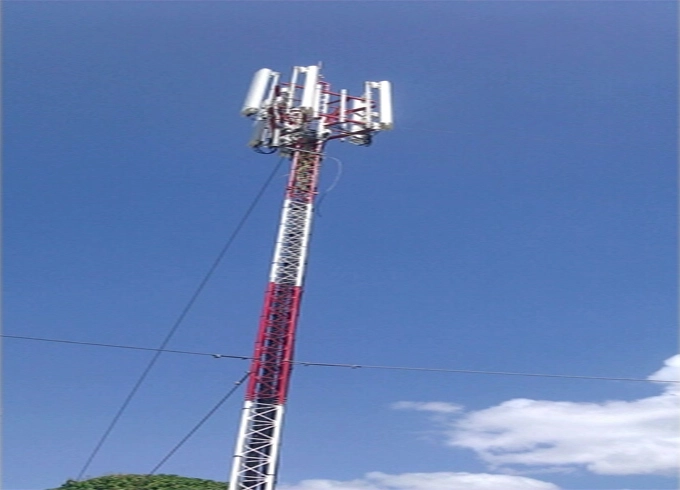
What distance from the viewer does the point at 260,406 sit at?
78.7 ft

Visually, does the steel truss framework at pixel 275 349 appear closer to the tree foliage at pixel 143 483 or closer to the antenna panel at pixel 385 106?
the antenna panel at pixel 385 106

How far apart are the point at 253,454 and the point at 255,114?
13.5m

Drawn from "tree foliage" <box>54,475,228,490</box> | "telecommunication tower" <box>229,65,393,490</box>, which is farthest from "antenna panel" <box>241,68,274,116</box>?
"tree foliage" <box>54,475,228,490</box>

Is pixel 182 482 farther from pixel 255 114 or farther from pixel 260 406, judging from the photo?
pixel 255 114

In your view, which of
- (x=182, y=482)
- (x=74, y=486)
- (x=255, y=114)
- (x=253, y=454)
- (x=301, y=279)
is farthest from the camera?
(x=182, y=482)

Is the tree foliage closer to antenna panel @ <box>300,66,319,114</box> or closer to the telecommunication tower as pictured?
the telecommunication tower

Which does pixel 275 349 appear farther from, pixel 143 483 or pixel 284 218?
pixel 143 483

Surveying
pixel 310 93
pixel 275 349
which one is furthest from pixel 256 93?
pixel 275 349

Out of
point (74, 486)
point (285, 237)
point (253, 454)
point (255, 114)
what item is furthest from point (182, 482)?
point (255, 114)

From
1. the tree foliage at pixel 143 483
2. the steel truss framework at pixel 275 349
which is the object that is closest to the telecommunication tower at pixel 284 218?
the steel truss framework at pixel 275 349

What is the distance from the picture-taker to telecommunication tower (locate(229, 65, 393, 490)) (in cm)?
2361

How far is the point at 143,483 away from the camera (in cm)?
3659

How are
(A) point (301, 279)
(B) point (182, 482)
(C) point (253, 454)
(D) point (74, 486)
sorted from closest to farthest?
(C) point (253, 454)
(A) point (301, 279)
(D) point (74, 486)
(B) point (182, 482)

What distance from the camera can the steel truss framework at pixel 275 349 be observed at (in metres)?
23.4
